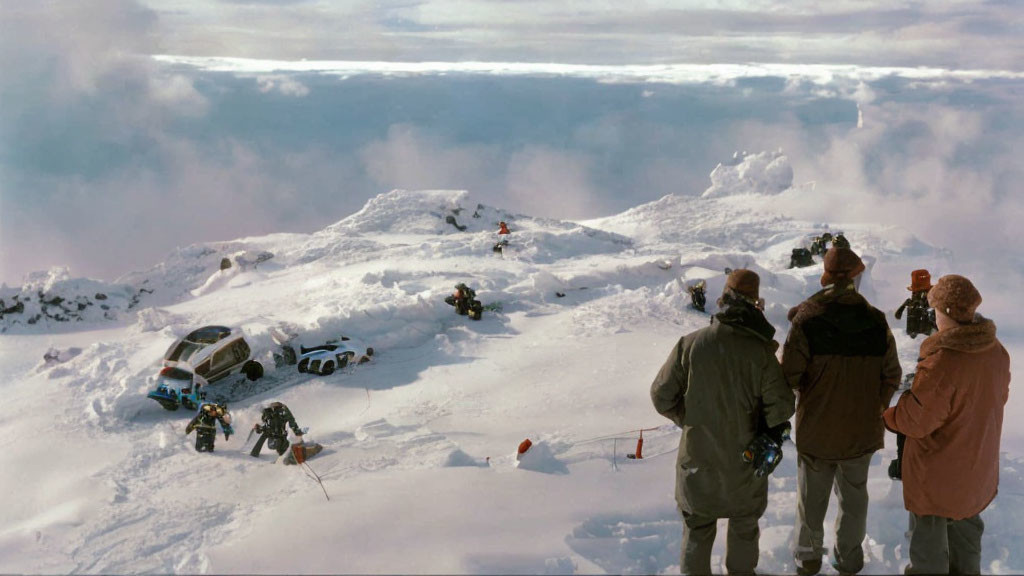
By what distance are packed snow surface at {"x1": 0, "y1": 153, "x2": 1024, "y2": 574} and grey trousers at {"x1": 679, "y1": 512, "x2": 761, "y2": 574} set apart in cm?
61

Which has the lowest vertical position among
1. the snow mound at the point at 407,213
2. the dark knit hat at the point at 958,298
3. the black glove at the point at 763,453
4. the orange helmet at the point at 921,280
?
the snow mound at the point at 407,213

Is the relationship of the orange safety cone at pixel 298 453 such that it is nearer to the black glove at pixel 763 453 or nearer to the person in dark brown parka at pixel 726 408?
the person in dark brown parka at pixel 726 408

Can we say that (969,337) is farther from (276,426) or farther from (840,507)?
(276,426)

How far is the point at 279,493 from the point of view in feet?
24.8

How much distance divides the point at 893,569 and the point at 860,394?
1.59 m

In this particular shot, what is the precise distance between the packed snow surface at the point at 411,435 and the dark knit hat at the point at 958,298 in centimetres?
213

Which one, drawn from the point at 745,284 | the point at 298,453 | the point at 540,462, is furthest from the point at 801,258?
the point at 745,284

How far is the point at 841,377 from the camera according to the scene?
14.1 ft

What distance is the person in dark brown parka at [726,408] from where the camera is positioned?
4047 millimetres

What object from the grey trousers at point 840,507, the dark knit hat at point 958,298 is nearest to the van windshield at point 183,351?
the grey trousers at point 840,507

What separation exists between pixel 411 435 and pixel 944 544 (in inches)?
270

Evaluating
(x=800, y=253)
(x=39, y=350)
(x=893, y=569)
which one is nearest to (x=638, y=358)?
(x=893, y=569)

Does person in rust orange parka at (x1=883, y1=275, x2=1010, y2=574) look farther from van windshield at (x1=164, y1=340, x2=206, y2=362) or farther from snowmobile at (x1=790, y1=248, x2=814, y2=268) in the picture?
snowmobile at (x1=790, y1=248, x2=814, y2=268)

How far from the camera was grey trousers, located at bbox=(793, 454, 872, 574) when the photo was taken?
4621mm
